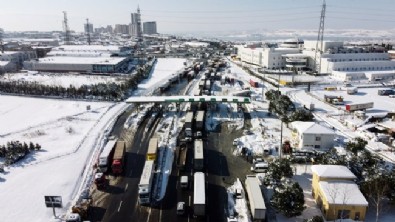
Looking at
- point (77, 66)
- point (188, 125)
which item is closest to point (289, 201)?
point (188, 125)

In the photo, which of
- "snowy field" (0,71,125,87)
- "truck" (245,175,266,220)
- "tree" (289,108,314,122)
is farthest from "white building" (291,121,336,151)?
"snowy field" (0,71,125,87)

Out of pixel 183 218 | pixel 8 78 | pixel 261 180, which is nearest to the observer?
pixel 183 218

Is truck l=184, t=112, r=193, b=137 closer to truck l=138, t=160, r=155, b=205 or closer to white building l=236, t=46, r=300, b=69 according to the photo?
truck l=138, t=160, r=155, b=205

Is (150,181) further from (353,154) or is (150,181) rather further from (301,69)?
(301,69)

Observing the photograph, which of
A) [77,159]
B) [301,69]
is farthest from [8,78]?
[301,69]

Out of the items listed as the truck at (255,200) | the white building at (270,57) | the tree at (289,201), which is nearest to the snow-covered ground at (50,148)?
the truck at (255,200)

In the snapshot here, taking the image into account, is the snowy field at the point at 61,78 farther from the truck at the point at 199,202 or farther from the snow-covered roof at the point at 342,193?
the snow-covered roof at the point at 342,193
